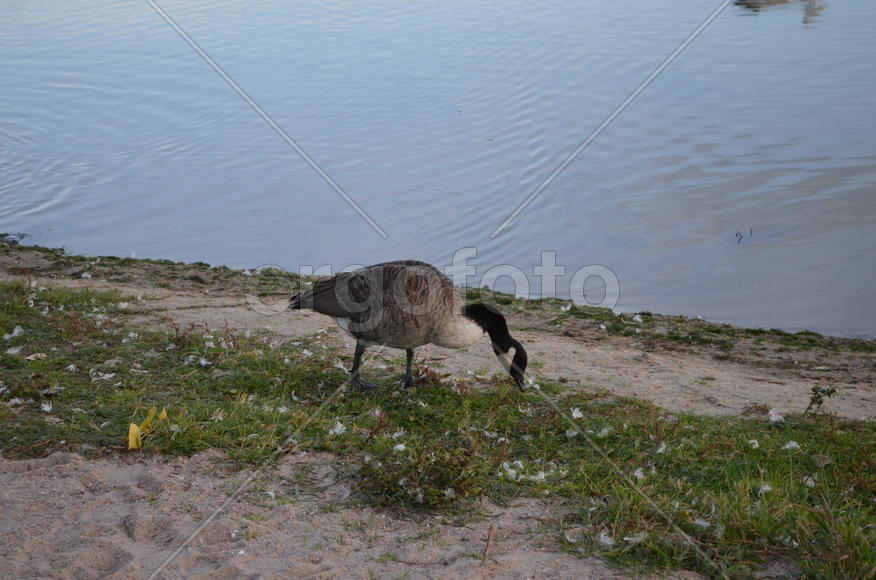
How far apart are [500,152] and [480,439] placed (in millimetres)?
9590

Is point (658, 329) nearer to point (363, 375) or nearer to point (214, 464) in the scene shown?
point (363, 375)

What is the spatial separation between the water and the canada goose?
14.2 ft

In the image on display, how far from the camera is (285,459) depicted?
486cm

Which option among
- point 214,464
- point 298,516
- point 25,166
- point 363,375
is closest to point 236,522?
point 298,516

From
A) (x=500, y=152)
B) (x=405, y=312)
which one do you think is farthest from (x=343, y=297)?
(x=500, y=152)

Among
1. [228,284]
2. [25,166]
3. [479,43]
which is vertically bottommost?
[228,284]

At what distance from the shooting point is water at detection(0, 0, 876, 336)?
37.0 feet

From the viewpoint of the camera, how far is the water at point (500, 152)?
37.0ft

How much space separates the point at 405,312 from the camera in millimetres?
6066

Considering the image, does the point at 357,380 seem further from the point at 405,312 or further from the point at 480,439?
the point at 480,439

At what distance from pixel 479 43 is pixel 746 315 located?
12556mm

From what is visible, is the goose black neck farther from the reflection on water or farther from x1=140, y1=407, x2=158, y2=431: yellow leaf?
the reflection on water

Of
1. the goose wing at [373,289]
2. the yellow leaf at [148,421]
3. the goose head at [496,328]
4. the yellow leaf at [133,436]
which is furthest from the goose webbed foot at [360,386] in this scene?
the yellow leaf at [133,436]

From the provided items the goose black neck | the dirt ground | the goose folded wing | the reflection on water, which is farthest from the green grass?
the reflection on water
